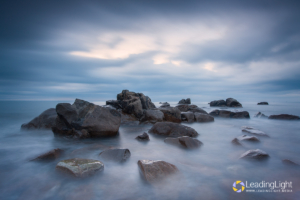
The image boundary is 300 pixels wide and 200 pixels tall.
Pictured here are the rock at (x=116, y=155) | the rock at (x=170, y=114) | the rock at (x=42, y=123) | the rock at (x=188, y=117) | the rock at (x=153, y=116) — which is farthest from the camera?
the rock at (x=188, y=117)

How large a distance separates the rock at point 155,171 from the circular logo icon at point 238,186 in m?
1.11

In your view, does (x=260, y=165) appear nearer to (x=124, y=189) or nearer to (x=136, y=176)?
(x=136, y=176)

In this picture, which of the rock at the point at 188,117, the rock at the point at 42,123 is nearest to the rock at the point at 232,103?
the rock at the point at 188,117

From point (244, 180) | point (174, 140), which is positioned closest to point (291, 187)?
point (244, 180)

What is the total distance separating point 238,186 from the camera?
2.90 meters

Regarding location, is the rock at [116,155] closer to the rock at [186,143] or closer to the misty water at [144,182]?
the misty water at [144,182]

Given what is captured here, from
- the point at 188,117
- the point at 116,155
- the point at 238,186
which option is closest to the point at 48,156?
the point at 116,155

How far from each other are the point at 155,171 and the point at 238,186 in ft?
5.00

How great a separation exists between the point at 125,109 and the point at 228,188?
373 inches

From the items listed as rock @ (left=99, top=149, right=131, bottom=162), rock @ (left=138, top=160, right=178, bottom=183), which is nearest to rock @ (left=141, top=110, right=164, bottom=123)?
rock @ (left=99, top=149, right=131, bottom=162)

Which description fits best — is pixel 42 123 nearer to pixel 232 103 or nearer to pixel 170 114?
pixel 170 114

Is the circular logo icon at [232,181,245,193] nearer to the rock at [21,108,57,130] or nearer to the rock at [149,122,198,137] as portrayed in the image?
the rock at [149,122,198,137]

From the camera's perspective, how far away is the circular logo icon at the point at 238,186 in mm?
2793

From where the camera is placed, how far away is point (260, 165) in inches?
149
